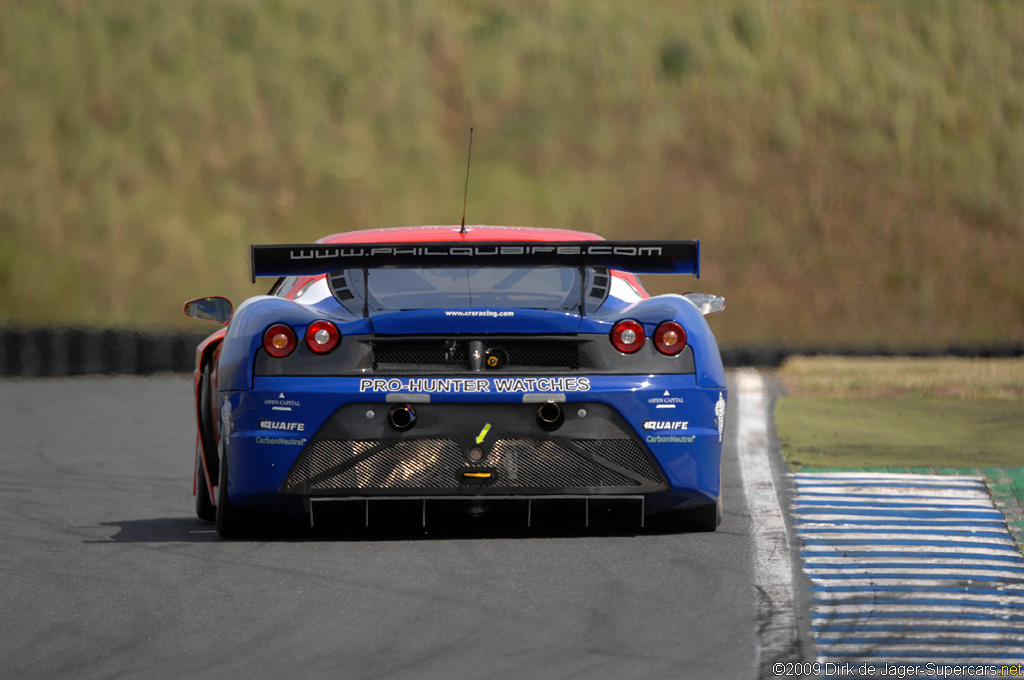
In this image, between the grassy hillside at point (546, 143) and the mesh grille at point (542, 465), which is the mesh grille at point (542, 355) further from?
the grassy hillside at point (546, 143)

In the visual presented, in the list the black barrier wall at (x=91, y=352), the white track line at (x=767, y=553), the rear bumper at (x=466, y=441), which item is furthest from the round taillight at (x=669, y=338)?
the black barrier wall at (x=91, y=352)

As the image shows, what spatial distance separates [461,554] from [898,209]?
30955 millimetres

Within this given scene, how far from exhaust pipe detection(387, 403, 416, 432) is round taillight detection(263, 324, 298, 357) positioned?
0.44 meters

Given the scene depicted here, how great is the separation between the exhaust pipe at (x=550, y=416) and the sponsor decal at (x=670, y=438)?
33 cm

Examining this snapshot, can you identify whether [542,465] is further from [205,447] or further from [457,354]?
[205,447]

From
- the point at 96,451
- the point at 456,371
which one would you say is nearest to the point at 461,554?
the point at 456,371

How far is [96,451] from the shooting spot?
980 cm

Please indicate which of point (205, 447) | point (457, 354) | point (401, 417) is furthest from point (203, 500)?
point (457, 354)

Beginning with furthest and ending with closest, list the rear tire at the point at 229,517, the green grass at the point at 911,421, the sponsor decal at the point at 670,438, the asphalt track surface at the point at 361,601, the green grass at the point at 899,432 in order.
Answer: the green grass at the point at 899,432
the green grass at the point at 911,421
the rear tire at the point at 229,517
the sponsor decal at the point at 670,438
the asphalt track surface at the point at 361,601

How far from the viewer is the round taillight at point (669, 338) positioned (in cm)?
581

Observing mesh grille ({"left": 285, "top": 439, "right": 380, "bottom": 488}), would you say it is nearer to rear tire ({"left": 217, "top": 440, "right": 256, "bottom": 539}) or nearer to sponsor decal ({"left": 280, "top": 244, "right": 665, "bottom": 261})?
rear tire ({"left": 217, "top": 440, "right": 256, "bottom": 539})

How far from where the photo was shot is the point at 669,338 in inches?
229

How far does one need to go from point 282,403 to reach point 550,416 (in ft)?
3.05

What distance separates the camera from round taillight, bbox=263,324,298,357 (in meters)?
5.77
